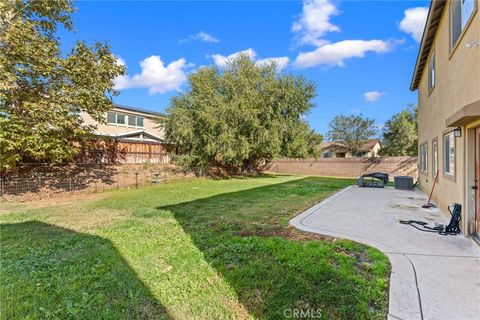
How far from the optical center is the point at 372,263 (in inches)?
136

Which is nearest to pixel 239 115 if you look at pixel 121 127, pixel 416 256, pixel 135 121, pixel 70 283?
pixel 121 127

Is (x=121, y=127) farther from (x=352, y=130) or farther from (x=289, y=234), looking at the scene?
(x=352, y=130)

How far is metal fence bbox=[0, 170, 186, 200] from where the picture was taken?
9.14m

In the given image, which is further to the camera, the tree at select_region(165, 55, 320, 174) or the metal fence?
the tree at select_region(165, 55, 320, 174)

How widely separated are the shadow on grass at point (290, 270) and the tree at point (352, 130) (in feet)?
100

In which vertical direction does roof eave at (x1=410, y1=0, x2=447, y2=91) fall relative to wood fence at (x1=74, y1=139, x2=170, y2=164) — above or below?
above

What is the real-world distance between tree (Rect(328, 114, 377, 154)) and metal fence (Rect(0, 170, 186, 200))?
83.7 feet

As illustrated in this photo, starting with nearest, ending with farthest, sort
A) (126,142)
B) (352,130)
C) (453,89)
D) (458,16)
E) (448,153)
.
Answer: (458,16)
(453,89)
(448,153)
(126,142)
(352,130)

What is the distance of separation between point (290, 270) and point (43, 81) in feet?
32.5

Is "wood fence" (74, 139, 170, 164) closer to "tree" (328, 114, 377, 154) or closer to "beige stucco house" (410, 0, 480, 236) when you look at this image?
"beige stucco house" (410, 0, 480, 236)

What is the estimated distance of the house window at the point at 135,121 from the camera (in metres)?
22.7

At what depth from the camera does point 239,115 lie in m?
15.9

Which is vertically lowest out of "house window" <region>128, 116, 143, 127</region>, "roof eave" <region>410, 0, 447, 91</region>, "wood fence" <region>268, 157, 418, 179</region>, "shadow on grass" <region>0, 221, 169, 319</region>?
"shadow on grass" <region>0, 221, 169, 319</region>

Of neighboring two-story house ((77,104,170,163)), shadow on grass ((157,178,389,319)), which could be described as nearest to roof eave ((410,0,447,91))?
shadow on grass ((157,178,389,319))
